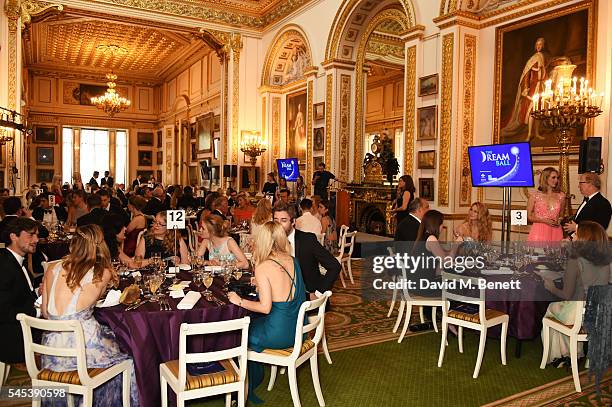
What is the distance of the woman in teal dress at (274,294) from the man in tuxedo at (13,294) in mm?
1523

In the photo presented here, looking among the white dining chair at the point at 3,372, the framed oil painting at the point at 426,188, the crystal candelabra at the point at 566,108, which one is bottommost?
the white dining chair at the point at 3,372

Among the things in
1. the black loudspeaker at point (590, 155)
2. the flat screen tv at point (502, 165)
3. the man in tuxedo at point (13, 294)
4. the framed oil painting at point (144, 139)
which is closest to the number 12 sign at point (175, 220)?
the man in tuxedo at point (13, 294)

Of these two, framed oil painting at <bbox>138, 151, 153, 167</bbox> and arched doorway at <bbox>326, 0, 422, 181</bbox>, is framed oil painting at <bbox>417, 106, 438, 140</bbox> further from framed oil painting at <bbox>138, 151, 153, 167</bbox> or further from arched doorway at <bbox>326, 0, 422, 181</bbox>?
framed oil painting at <bbox>138, 151, 153, 167</bbox>

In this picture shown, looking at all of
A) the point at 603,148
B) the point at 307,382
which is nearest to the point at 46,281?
the point at 307,382

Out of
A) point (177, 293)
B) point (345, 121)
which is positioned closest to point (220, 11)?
point (345, 121)

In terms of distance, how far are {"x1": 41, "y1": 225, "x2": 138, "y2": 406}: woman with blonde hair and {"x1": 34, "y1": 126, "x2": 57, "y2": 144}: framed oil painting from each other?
2078 centimetres

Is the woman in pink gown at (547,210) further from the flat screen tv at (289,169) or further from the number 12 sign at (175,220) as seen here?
the flat screen tv at (289,169)

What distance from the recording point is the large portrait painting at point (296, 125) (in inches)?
546

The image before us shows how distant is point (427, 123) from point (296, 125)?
18.9 feet

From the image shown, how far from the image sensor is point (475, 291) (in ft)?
14.0

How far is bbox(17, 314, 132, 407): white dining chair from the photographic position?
9.20ft

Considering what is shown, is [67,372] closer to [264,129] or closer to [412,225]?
[412,225]

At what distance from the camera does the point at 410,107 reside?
9.46m

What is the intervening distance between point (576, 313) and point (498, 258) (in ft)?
Answer: 4.19
